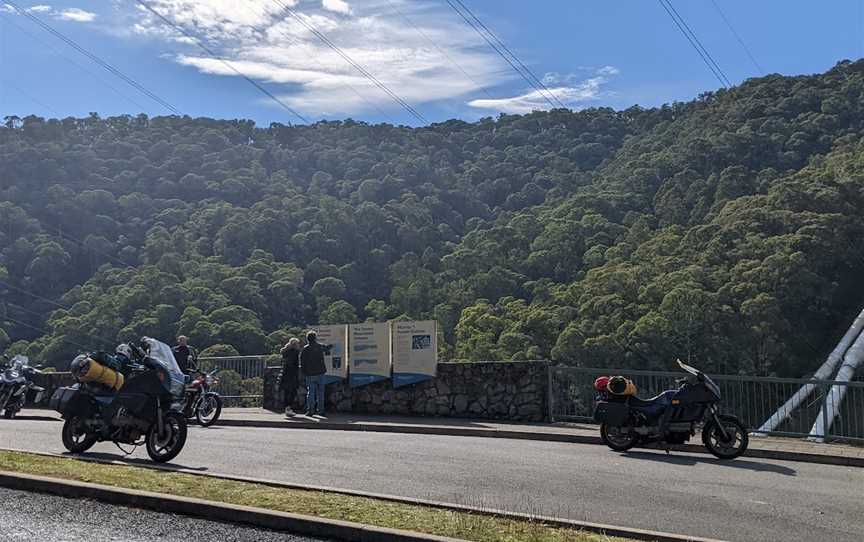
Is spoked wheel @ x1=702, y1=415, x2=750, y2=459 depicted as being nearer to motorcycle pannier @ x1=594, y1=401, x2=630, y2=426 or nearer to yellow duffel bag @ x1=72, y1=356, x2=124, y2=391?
motorcycle pannier @ x1=594, y1=401, x2=630, y2=426

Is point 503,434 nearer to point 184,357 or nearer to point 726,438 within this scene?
point 726,438

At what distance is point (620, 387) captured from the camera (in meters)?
12.6

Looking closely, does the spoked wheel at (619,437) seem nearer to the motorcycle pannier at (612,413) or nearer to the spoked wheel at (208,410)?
the motorcycle pannier at (612,413)

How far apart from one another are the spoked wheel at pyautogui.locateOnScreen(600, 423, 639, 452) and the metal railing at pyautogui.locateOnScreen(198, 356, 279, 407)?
1120 cm

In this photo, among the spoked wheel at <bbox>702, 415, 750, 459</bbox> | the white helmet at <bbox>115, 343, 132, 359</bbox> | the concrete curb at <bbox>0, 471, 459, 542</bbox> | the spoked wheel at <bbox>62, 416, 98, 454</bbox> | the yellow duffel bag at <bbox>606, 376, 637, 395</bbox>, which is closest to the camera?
the concrete curb at <bbox>0, 471, 459, 542</bbox>

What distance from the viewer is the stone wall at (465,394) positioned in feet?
55.0

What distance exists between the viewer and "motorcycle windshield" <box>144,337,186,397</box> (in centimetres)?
1065

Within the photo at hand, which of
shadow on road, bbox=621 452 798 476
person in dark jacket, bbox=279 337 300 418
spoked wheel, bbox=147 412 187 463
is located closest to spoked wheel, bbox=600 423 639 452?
shadow on road, bbox=621 452 798 476

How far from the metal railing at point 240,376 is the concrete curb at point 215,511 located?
547 inches

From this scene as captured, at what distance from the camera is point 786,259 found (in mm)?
53344

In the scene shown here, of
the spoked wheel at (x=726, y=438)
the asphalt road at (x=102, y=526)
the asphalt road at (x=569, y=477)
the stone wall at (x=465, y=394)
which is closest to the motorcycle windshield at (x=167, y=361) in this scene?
the asphalt road at (x=569, y=477)

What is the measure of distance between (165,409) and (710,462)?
7137 millimetres

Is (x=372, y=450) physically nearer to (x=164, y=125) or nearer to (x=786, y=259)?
(x=786, y=259)

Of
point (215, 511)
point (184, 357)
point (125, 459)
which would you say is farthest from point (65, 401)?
point (184, 357)
